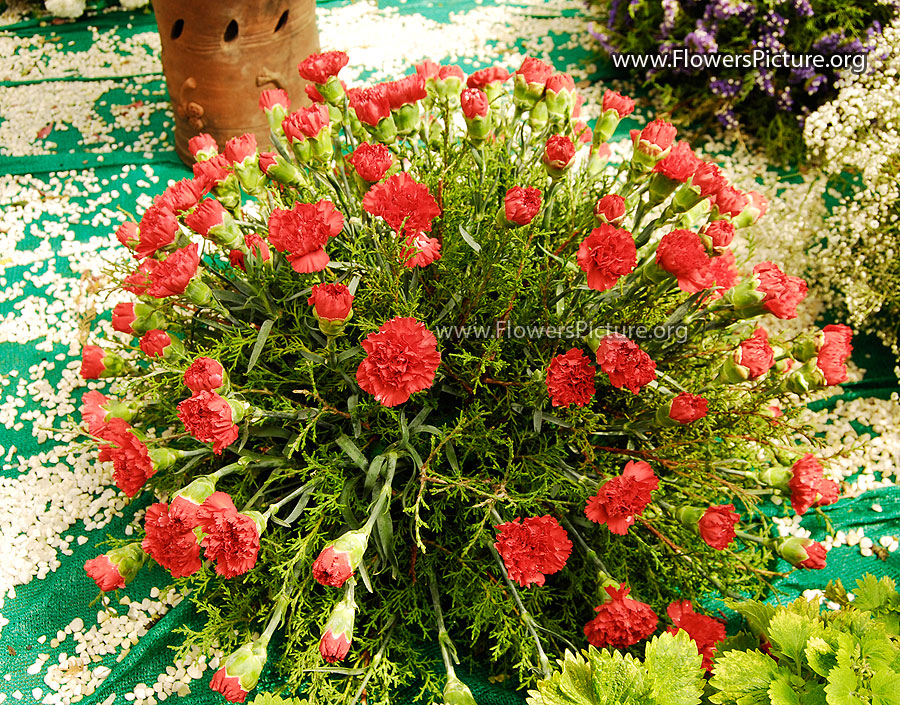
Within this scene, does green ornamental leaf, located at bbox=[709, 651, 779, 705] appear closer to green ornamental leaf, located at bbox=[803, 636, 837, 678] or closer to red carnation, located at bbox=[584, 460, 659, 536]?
green ornamental leaf, located at bbox=[803, 636, 837, 678]

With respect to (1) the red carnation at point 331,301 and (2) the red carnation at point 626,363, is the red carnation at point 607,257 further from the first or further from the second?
(1) the red carnation at point 331,301

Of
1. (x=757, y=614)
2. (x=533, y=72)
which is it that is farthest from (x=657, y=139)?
(x=757, y=614)

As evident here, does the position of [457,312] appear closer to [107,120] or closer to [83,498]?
[83,498]

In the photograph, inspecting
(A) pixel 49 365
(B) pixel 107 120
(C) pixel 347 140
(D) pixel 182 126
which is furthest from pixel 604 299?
(B) pixel 107 120

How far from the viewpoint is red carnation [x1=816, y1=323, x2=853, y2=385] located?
106cm

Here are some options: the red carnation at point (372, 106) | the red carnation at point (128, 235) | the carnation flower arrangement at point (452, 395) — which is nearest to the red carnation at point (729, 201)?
the carnation flower arrangement at point (452, 395)

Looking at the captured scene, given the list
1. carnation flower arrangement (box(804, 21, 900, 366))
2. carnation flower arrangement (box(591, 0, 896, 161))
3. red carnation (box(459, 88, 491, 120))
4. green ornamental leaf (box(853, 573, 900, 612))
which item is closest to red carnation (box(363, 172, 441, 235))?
red carnation (box(459, 88, 491, 120))

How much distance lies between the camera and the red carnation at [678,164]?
1.00m

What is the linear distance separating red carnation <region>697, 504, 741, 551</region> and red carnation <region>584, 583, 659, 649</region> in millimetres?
139

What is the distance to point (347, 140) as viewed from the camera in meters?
1.26

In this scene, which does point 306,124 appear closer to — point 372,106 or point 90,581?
point 372,106

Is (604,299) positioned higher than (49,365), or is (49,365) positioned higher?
(604,299)

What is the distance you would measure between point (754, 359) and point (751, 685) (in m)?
0.46

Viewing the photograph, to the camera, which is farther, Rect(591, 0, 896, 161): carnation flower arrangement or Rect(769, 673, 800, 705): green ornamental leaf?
Rect(591, 0, 896, 161): carnation flower arrangement
